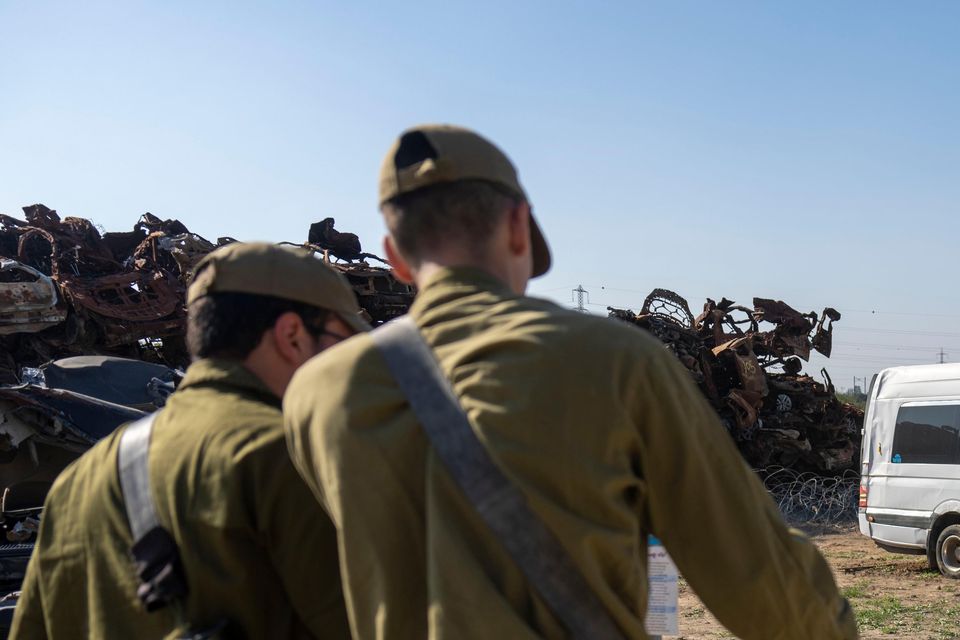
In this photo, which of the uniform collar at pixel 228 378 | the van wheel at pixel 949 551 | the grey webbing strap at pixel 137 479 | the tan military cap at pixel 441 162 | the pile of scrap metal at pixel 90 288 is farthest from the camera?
the pile of scrap metal at pixel 90 288

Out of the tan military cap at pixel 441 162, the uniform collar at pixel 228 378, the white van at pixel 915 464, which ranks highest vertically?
the tan military cap at pixel 441 162

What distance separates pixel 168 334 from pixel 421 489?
1434 centimetres

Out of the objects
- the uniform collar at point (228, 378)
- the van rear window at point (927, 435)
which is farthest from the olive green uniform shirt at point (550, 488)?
the van rear window at point (927, 435)

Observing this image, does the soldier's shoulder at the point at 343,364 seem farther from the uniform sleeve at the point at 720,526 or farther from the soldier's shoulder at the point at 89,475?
the soldier's shoulder at the point at 89,475

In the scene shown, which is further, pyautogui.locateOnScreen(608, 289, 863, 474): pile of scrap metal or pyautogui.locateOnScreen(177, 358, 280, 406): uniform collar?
pyautogui.locateOnScreen(608, 289, 863, 474): pile of scrap metal

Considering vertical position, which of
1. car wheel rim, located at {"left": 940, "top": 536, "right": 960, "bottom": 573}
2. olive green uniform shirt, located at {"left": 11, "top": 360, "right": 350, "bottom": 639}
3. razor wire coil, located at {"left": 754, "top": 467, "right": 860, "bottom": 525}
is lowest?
razor wire coil, located at {"left": 754, "top": 467, "right": 860, "bottom": 525}

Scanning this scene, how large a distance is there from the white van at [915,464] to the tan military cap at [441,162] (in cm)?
1076

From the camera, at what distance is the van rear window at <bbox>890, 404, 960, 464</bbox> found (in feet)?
37.1

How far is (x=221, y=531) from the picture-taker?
1.89 m

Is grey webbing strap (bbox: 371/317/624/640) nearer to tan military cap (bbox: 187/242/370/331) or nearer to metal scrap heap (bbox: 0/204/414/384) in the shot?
tan military cap (bbox: 187/242/370/331)

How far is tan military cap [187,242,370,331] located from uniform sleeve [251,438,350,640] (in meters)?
0.40

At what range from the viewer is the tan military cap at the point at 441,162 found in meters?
1.66

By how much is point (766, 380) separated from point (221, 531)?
16377 millimetres

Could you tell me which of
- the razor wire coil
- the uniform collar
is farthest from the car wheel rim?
the uniform collar
